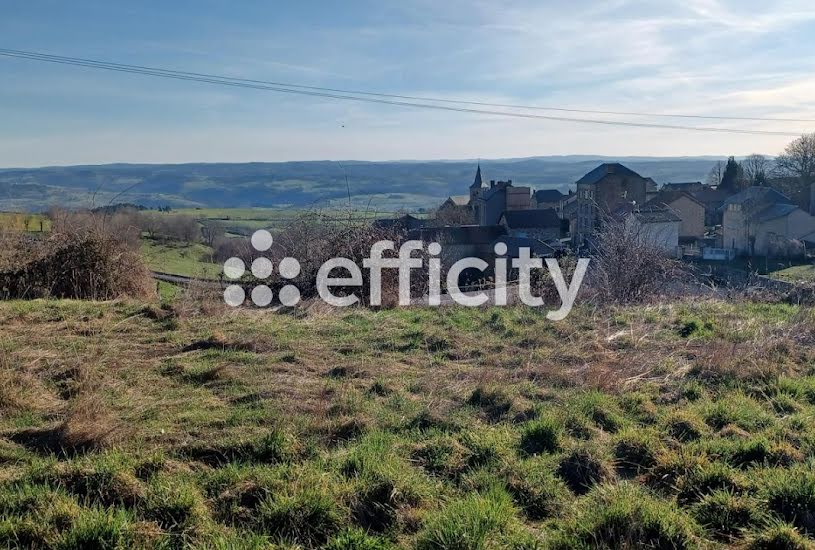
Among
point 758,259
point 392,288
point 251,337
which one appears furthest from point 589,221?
point 251,337

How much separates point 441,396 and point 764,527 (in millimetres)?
2718

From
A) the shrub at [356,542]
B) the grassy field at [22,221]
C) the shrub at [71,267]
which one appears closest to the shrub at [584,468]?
the shrub at [356,542]

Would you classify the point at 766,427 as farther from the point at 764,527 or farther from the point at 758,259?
the point at 758,259

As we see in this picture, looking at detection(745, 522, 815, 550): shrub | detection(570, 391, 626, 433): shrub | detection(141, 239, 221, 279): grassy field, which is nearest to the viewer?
detection(745, 522, 815, 550): shrub

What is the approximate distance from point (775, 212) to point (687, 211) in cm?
625

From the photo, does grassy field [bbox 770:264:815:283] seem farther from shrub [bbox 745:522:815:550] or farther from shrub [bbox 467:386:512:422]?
shrub [bbox 745:522:815:550]

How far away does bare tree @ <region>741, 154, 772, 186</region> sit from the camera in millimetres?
53094

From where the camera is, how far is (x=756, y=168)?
57500 mm

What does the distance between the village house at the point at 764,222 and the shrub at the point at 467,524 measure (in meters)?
41.6

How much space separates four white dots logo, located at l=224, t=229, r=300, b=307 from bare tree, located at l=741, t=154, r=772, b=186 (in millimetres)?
50277

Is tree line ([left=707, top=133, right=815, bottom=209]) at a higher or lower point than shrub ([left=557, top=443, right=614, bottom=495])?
higher

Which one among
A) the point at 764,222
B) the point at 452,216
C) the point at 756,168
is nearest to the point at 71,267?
the point at 452,216

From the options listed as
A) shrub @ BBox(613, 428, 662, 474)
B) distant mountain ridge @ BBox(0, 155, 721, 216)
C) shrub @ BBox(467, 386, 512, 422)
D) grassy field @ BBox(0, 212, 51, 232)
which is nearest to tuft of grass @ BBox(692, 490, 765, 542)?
shrub @ BBox(613, 428, 662, 474)

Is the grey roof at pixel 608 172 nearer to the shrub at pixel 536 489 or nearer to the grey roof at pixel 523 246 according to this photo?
the grey roof at pixel 523 246
